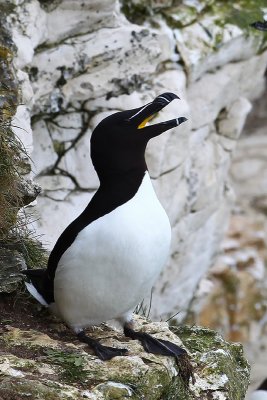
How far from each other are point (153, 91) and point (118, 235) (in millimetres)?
4177

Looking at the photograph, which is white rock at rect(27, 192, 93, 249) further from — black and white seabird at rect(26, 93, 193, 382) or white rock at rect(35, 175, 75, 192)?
black and white seabird at rect(26, 93, 193, 382)

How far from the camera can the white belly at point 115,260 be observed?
4375 millimetres

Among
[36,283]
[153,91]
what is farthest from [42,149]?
[36,283]

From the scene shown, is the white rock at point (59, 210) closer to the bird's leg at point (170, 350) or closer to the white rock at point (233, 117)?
the white rock at point (233, 117)

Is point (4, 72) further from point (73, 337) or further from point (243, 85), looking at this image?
point (243, 85)

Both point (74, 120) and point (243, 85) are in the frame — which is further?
point (243, 85)

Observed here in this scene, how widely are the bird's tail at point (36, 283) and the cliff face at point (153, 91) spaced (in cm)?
175

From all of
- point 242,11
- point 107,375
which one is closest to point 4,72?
point 107,375

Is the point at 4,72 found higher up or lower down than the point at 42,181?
higher up

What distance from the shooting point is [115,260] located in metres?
4.41

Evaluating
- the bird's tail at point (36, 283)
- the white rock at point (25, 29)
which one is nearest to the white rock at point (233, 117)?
the white rock at point (25, 29)

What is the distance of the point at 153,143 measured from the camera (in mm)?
8227

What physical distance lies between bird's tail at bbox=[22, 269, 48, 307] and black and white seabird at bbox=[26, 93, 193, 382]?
0.25 meters

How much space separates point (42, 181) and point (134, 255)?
3865 millimetres
